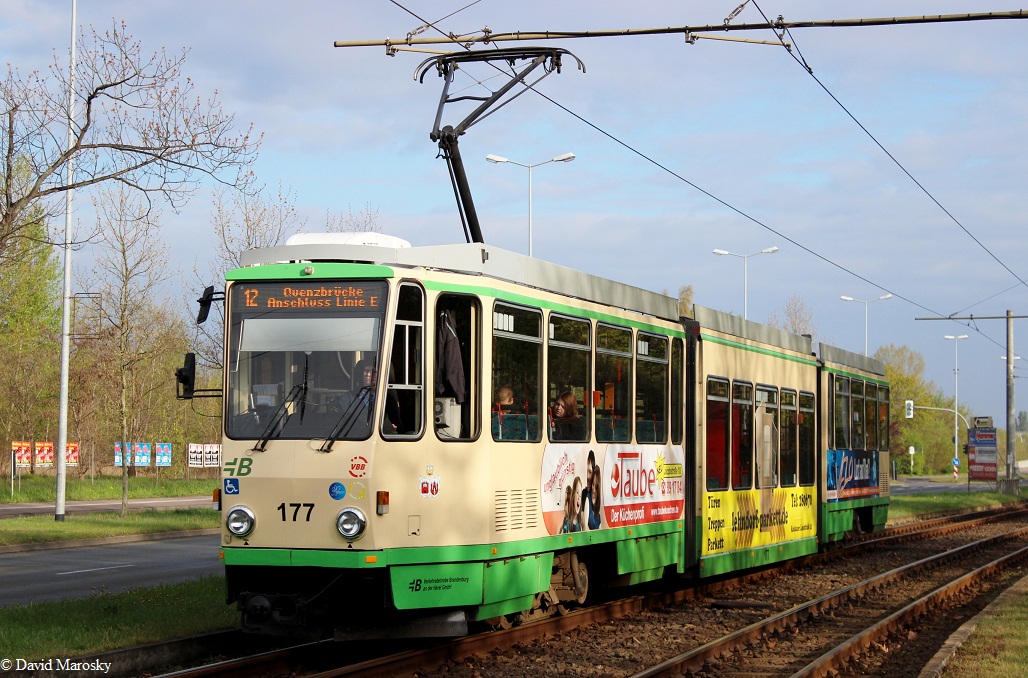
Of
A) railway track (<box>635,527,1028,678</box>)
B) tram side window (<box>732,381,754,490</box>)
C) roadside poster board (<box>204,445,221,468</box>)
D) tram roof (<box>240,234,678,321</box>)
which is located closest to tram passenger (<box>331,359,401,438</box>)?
tram roof (<box>240,234,678,321</box>)

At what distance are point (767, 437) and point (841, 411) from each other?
4373 millimetres

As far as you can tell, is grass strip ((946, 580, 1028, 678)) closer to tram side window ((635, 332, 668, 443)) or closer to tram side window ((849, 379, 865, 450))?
tram side window ((635, 332, 668, 443))

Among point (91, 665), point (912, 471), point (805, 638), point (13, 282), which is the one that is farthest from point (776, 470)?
point (912, 471)

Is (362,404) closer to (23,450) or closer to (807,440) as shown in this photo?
(807,440)

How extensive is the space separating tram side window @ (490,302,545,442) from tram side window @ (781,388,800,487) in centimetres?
785

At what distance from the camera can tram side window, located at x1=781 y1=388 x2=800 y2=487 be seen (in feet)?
59.3

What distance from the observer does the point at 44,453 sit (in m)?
46.8

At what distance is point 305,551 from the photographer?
9.77m

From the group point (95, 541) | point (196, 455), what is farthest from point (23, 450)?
point (95, 541)

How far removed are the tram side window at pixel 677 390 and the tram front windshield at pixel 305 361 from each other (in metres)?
5.32

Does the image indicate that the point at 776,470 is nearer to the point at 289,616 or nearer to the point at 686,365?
the point at 686,365

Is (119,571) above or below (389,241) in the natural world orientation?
below

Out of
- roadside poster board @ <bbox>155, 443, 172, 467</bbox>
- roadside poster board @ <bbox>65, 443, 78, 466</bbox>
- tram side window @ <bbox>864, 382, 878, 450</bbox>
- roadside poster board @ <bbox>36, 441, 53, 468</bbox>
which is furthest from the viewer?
roadside poster board @ <bbox>36, 441, 53, 468</bbox>

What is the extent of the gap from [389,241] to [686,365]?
5.18 meters
